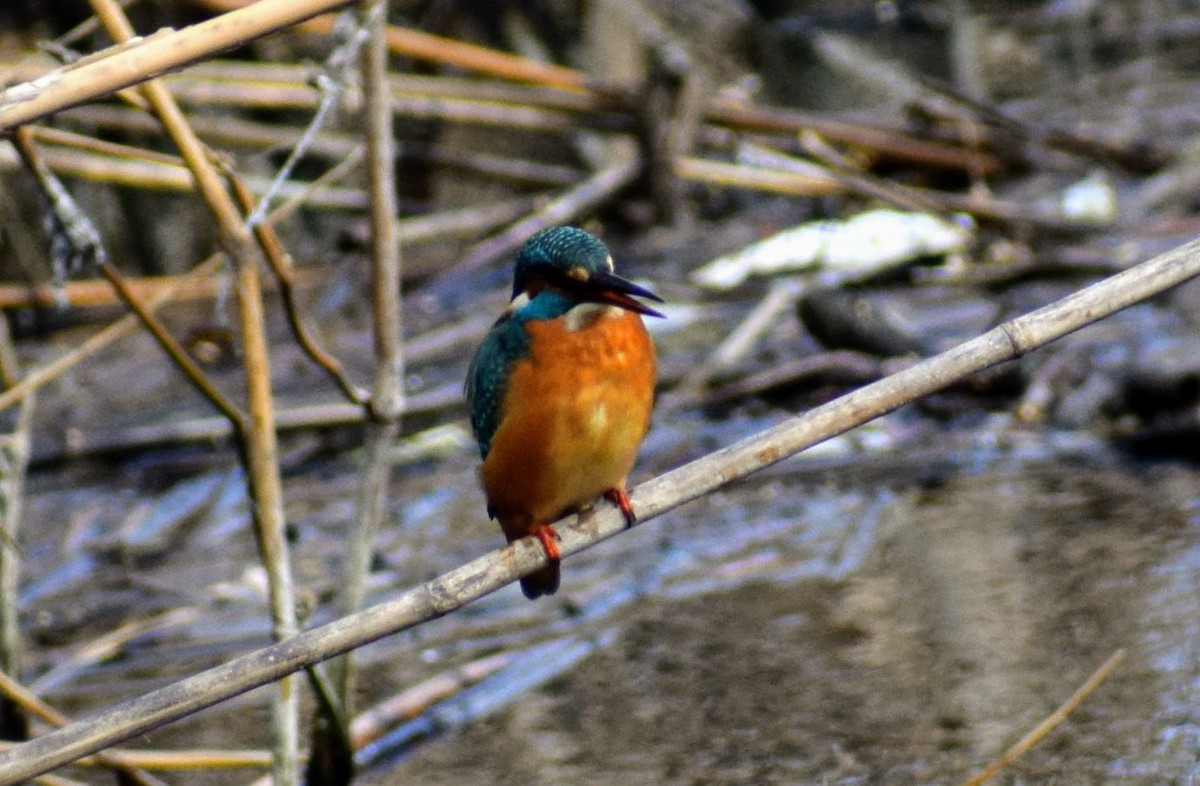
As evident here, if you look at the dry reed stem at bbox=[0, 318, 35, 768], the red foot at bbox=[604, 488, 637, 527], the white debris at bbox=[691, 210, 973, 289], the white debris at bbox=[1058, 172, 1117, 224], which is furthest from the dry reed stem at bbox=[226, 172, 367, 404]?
the white debris at bbox=[1058, 172, 1117, 224]

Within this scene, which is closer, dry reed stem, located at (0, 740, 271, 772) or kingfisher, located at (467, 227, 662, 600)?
kingfisher, located at (467, 227, 662, 600)

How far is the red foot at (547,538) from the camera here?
2.23 m

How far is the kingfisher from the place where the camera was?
7.15 ft

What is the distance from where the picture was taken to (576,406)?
220cm

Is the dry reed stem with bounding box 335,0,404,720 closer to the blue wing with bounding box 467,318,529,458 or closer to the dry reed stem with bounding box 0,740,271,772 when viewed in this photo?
the dry reed stem with bounding box 0,740,271,772

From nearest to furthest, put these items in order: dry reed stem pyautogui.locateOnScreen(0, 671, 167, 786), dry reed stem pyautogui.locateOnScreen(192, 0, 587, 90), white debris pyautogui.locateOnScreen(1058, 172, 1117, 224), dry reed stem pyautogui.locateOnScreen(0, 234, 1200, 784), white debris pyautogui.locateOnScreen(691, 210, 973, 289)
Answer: dry reed stem pyautogui.locateOnScreen(0, 234, 1200, 784)
dry reed stem pyautogui.locateOnScreen(0, 671, 167, 786)
dry reed stem pyautogui.locateOnScreen(192, 0, 587, 90)
white debris pyautogui.locateOnScreen(691, 210, 973, 289)
white debris pyautogui.locateOnScreen(1058, 172, 1117, 224)

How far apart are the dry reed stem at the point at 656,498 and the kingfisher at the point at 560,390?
16cm

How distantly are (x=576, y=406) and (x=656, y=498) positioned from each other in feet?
0.76

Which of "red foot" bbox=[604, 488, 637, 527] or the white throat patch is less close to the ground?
the white throat patch

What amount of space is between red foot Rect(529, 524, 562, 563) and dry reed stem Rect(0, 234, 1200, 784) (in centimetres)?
12

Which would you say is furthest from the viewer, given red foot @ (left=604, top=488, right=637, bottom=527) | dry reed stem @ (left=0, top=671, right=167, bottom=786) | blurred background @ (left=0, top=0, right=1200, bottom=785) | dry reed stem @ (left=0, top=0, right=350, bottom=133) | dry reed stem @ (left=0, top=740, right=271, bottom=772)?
blurred background @ (left=0, top=0, right=1200, bottom=785)

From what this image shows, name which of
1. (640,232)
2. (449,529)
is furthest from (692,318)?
(449,529)

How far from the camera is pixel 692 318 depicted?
18.4 ft

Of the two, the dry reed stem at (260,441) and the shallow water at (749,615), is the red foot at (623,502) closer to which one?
the dry reed stem at (260,441)
